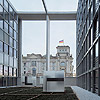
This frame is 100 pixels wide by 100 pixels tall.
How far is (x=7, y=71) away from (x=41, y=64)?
35.1ft

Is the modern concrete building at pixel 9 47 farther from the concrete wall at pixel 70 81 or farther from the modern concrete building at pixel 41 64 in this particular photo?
the concrete wall at pixel 70 81

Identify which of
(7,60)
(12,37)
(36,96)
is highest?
(12,37)

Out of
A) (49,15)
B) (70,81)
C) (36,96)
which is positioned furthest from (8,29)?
(36,96)

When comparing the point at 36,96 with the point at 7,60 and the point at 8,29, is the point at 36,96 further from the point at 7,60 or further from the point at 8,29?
the point at 8,29

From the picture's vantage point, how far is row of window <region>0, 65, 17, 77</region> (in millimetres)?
27520

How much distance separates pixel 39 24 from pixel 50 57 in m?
5.90

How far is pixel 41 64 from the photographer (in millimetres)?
39625

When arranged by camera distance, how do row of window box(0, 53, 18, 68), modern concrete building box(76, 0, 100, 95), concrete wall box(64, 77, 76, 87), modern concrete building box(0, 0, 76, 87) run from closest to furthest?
modern concrete building box(76, 0, 100, 95), row of window box(0, 53, 18, 68), modern concrete building box(0, 0, 76, 87), concrete wall box(64, 77, 76, 87)

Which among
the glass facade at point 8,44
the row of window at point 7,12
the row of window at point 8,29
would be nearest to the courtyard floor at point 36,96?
the glass facade at point 8,44

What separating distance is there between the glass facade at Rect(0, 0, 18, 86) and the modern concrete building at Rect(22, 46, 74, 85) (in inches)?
185

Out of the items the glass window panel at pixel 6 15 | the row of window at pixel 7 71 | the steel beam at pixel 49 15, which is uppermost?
the steel beam at pixel 49 15

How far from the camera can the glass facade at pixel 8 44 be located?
2778 cm

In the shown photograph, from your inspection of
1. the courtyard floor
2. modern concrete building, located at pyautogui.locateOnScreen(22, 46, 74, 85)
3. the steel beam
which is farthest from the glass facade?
the courtyard floor

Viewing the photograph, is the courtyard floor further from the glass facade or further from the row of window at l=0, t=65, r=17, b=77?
the glass facade
